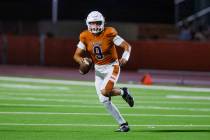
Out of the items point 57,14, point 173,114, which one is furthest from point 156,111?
point 57,14

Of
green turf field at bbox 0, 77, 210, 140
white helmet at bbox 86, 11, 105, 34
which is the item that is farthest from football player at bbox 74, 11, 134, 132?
green turf field at bbox 0, 77, 210, 140

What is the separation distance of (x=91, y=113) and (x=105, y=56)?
2842 mm

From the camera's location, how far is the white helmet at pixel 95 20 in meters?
11.7

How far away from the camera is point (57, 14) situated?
3262cm

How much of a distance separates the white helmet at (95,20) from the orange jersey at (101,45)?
0.41ft

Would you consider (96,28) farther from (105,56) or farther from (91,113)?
(91,113)

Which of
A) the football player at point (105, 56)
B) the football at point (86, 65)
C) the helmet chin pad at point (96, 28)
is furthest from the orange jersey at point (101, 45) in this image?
the football at point (86, 65)

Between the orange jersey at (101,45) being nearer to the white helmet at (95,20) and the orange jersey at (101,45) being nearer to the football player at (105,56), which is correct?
the football player at (105,56)

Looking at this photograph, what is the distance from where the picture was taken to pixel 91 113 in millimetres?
14586

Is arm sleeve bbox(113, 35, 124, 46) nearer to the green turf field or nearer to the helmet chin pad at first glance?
the helmet chin pad

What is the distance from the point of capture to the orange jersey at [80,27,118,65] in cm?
1190

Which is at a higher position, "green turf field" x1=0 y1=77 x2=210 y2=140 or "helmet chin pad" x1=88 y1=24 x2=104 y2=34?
"helmet chin pad" x1=88 y1=24 x2=104 y2=34

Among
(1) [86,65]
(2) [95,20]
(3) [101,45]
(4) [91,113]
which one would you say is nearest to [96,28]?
(2) [95,20]

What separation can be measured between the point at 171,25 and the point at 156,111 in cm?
1563
